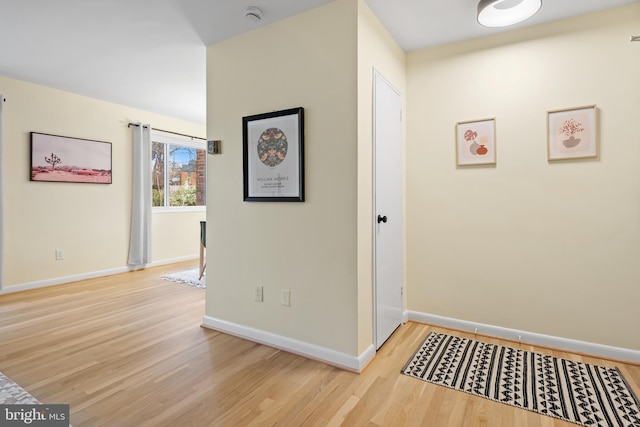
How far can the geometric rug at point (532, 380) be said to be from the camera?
167 centimetres

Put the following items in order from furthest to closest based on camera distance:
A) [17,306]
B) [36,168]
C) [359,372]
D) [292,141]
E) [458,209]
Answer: [36,168], [17,306], [458,209], [292,141], [359,372]

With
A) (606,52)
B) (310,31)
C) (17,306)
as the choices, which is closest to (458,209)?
(606,52)

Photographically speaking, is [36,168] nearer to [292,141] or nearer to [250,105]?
[250,105]

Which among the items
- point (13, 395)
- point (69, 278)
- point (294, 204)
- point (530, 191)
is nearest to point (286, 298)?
point (294, 204)

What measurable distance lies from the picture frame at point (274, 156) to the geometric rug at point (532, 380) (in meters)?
1.42

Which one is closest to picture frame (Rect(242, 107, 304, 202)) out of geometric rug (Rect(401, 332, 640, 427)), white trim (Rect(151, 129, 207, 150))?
geometric rug (Rect(401, 332, 640, 427))

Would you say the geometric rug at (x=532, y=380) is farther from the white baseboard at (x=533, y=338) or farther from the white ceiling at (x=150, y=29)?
the white ceiling at (x=150, y=29)

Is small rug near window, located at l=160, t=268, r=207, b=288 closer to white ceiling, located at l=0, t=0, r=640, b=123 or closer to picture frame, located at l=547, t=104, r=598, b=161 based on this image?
white ceiling, located at l=0, t=0, r=640, b=123

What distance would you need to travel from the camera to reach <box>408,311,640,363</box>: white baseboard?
86.7 inches

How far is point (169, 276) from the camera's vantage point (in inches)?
179

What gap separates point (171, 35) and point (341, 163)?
182 centimetres

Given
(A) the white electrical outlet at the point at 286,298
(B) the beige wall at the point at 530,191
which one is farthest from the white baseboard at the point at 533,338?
(A) the white electrical outlet at the point at 286,298

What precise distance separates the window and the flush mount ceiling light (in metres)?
4.82

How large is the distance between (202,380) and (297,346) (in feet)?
2.12
